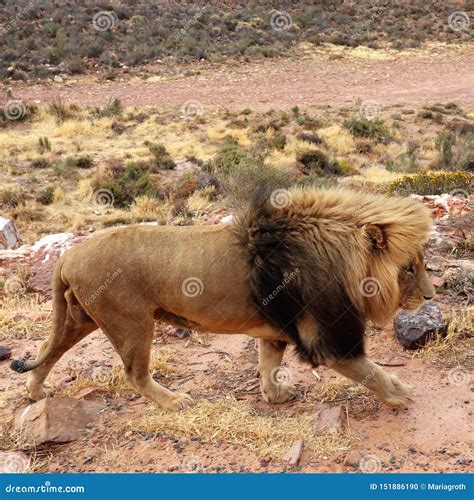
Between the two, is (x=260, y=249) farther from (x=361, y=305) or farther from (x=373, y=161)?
(x=373, y=161)

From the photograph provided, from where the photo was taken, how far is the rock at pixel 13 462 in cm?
429

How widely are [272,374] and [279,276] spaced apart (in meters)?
1.07

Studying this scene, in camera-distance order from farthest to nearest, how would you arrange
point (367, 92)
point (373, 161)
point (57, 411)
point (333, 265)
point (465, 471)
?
point (367, 92) → point (373, 161) → point (57, 411) → point (333, 265) → point (465, 471)

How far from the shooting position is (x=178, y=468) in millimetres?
4109

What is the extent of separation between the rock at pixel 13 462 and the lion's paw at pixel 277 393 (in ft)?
5.74

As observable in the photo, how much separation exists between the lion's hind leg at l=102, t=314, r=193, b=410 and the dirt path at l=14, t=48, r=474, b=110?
61.9ft

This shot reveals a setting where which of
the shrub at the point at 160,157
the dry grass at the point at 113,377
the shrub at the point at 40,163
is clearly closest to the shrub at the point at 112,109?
the shrub at the point at 160,157

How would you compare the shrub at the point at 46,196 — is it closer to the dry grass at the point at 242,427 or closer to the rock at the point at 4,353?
the rock at the point at 4,353

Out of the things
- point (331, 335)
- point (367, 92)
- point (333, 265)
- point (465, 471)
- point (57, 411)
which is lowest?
point (367, 92)

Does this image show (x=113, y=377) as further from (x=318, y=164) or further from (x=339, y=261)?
(x=318, y=164)

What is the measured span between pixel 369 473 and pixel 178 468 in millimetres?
1198

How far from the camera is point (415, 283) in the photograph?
4223 millimetres

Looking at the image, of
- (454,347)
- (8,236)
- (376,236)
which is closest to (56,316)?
(376,236)

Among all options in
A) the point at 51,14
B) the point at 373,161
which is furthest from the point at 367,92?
the point at 51,14
